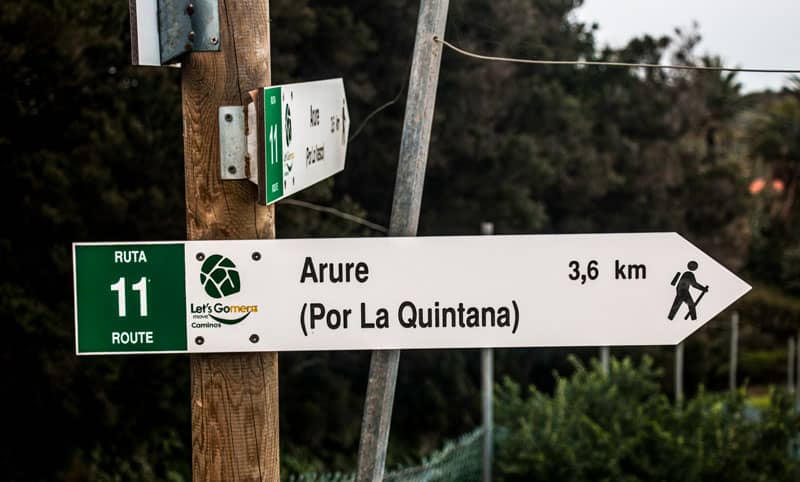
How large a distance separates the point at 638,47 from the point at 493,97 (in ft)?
21.1

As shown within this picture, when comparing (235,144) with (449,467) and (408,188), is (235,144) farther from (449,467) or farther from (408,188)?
(449,467)

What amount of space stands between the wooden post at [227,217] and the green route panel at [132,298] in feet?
0.30

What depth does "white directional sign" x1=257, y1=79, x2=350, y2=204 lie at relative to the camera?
2695 millimetres

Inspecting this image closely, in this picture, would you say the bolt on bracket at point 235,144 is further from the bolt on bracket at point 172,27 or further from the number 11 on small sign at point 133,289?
the number 11 on small sign at point 133,289

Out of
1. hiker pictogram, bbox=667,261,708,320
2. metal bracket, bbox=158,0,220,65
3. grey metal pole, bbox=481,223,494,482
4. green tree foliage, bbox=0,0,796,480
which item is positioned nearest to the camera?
metal bracket, bbox=158,0,220,65

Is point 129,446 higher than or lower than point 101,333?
lower

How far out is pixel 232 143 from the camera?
8.87 ft

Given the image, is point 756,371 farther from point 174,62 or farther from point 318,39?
point 174,62

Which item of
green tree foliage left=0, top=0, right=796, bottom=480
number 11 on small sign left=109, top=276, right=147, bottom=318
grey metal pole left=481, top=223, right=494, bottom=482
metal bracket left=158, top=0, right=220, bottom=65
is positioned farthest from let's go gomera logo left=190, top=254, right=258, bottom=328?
grey metal pole left=481, top=223, right=494, bottom=482

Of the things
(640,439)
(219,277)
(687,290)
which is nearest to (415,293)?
(219,277)

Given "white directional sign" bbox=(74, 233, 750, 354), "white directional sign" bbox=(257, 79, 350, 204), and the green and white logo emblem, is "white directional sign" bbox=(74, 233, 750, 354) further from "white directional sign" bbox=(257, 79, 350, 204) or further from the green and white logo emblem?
"white directional sign" bbox=(257, 79, 350, 204)

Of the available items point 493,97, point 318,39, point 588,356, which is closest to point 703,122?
point 588,356

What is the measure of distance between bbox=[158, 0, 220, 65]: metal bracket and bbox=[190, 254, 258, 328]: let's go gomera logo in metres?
0.50

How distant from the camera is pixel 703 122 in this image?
33.1m
